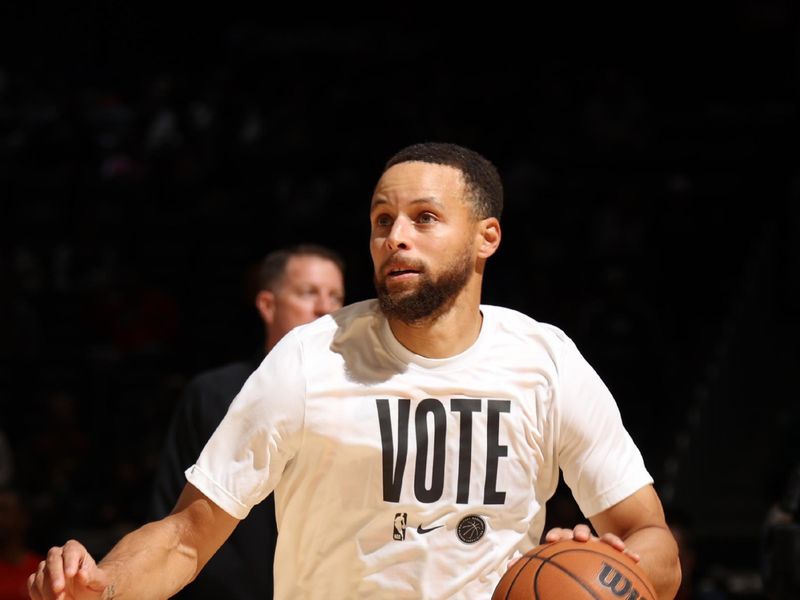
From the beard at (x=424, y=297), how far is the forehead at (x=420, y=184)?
18cm

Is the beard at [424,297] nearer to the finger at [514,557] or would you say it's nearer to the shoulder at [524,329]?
the shoulder at [524,329]

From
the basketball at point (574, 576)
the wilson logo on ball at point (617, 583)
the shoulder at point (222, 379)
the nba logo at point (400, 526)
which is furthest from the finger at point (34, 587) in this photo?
the shoulder at point (222, 379)

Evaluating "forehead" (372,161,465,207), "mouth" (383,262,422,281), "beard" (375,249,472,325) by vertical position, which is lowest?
"beard" (375,249,472,325)

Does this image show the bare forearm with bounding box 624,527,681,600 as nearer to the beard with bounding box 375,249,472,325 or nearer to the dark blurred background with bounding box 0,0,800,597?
the beard with bounding box 375,249,472,325

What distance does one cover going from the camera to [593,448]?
3.44 metres

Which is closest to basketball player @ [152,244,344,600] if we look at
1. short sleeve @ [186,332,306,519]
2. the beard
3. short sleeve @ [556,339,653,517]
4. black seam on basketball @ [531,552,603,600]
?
short sleeve @ [186,332,306,519]

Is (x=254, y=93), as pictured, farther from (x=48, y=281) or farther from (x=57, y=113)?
(x=48, y=281)

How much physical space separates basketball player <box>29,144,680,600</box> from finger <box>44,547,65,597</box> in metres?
0.30

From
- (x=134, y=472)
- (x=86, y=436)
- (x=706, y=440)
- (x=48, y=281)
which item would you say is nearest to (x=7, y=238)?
(x=48, y=281)

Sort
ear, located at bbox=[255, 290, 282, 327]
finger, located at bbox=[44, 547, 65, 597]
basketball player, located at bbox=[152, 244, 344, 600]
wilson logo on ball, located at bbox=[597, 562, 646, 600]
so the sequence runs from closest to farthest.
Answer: finger, located at bbox=[44, 547, 65, 597] < wilson logo on ball, located at bbox=[597, 562, 646, 600] < basketball player, located at bbox=[152, 244, 344, 600] < ear, located at bbox=[255, 290, 282, 327]

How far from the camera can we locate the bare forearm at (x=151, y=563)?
10.0 ft

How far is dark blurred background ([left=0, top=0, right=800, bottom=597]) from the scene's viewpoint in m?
9.53

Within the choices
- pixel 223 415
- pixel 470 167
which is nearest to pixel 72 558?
pixel 470 167

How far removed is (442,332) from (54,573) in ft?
4.00
